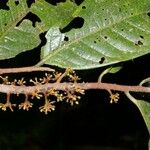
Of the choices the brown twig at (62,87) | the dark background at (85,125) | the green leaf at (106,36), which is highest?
the green leaf at (106,36)

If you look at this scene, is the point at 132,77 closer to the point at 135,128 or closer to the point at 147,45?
the point at 147,45

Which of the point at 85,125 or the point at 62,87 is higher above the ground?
the point at 62,87

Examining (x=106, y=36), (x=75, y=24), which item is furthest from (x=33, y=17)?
(x=106, y=36)

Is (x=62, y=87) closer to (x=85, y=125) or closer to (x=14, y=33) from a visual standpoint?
(x=14, y=33)

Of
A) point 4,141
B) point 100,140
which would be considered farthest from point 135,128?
point 4,141

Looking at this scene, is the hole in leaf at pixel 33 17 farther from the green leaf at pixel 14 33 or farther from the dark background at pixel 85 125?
the dark background at pixel 85 125

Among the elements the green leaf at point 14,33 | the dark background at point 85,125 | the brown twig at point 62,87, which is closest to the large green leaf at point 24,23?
the green leaf at point 14,33
